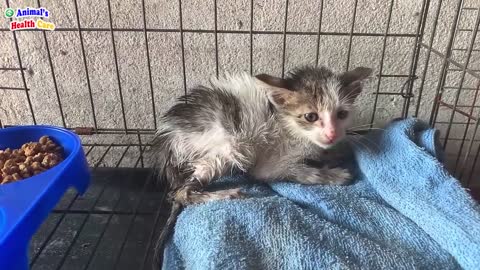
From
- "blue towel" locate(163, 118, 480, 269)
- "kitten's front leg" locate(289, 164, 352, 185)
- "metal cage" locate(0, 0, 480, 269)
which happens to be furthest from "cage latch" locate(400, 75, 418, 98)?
"kitten's front leg" locate(289, 164, 352, 185)

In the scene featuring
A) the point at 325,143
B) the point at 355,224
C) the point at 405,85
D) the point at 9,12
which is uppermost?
the point at 9,12

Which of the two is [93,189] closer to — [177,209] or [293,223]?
[177,209]

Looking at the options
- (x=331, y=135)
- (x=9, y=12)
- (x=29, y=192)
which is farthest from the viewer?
(x=9, y=12)

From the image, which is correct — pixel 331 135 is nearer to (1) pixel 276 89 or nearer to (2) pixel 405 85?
(1) pixel 276 89

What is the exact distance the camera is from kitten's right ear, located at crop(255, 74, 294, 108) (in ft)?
3.69

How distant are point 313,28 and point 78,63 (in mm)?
829

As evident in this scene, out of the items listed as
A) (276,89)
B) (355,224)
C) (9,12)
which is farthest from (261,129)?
(9,12)

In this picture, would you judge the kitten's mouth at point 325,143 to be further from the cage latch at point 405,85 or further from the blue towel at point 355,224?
the cage latch at point 405,85

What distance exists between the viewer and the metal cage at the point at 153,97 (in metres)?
1.21

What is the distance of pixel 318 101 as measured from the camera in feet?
3.85

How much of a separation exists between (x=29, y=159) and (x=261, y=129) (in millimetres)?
652

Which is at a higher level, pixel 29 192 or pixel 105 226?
pixel 29 192

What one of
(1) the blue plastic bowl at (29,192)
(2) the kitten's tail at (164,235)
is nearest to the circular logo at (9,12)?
(1) the blue plastic bowl at (29,192)

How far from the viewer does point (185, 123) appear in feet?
4.00
